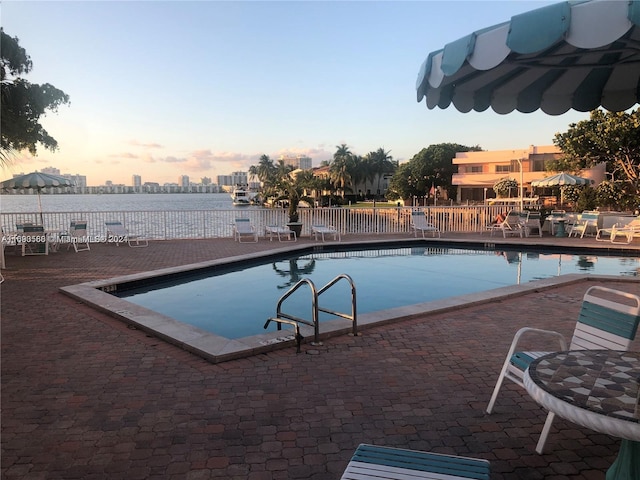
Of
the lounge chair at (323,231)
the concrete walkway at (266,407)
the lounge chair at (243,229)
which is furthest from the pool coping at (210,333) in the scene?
the lounge chair at (323,231)

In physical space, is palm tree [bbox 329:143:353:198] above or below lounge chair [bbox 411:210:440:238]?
above

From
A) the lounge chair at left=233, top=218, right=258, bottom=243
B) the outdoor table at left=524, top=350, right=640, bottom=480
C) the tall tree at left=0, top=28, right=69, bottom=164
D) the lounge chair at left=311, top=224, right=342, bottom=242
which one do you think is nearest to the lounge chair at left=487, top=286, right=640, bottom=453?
the outdoor table at left=524, top=350, right=640, bottom=480

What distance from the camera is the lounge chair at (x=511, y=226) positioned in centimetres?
1455

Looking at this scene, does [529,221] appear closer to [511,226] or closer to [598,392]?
[511,226]

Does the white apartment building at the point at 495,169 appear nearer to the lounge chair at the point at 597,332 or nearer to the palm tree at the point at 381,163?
the palm tree at the point at 381,163

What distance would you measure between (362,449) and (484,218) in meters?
15.7

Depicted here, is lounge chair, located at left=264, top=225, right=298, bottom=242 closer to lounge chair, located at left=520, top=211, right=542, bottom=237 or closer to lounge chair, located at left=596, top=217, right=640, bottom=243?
lounge chair, located at left=520, top=211, right=542, bottom=237

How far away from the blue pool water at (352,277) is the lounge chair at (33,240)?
5.33 meters

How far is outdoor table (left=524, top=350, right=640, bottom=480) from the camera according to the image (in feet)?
5.66

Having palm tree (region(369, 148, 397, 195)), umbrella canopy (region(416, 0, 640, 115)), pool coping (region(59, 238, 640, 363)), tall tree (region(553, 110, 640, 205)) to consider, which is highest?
palm tree (region(369, 148, 397, 195))

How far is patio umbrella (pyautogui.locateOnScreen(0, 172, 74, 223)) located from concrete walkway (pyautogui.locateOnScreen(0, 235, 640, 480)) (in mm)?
8265

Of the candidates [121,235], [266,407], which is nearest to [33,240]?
[121,235]

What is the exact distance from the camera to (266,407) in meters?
3.32

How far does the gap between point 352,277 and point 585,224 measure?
9036 millimetres
